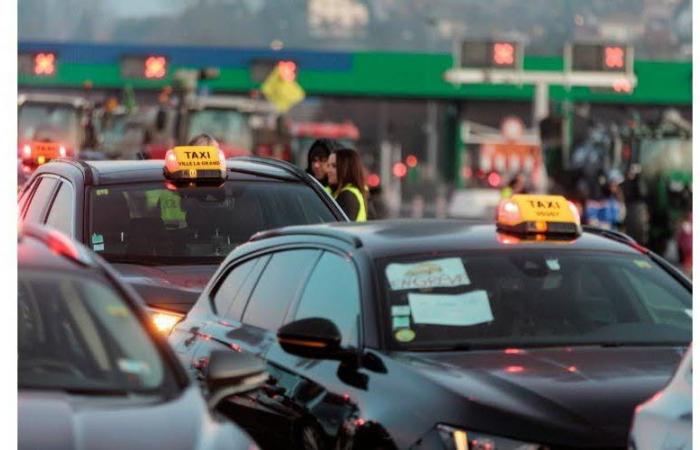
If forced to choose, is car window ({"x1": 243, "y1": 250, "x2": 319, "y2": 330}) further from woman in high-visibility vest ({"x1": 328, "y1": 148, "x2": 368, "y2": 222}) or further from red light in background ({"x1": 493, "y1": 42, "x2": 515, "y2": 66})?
red light in background ({"x1": 493, "y1": 42, "x2": 515, "y2": 66})

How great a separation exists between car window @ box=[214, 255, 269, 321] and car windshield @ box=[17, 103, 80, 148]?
89.7ft

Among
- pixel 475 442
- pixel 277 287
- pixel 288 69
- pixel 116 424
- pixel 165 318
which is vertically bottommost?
pixel 288 69

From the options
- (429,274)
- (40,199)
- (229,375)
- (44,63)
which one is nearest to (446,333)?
(429,274)

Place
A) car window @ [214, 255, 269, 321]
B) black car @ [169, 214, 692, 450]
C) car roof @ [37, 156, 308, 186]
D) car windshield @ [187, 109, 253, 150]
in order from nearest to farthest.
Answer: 1. black car @ [169, 214, 692, 450]
2. car window @ [214, 255, 269, 321]
3. car roof @ [37, 156, 308, 186]
4. car windshield @ [187, 109, 253, 150]

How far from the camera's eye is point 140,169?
485 inches

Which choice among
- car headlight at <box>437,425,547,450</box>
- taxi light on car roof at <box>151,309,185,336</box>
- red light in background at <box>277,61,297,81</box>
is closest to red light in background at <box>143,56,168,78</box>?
red light in background at <box>277,61,297,81</box>

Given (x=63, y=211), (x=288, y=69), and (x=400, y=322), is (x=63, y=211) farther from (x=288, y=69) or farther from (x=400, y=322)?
(x=288, y=69)

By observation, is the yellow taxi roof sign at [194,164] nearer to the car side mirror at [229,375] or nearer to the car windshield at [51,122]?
the car side mirror at [229,375]

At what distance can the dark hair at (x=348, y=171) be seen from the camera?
569 inches

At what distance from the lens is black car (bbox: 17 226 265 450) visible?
17.1 feet

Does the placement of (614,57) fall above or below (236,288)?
below

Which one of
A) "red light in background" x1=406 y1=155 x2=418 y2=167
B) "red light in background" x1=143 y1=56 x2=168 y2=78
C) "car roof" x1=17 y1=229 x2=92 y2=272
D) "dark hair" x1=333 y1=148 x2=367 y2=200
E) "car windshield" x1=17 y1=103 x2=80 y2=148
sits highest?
"car roof" x1=17 y1=229 x2=92 y2=272

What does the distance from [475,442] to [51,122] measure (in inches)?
1220

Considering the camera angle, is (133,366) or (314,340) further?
(314,340)
